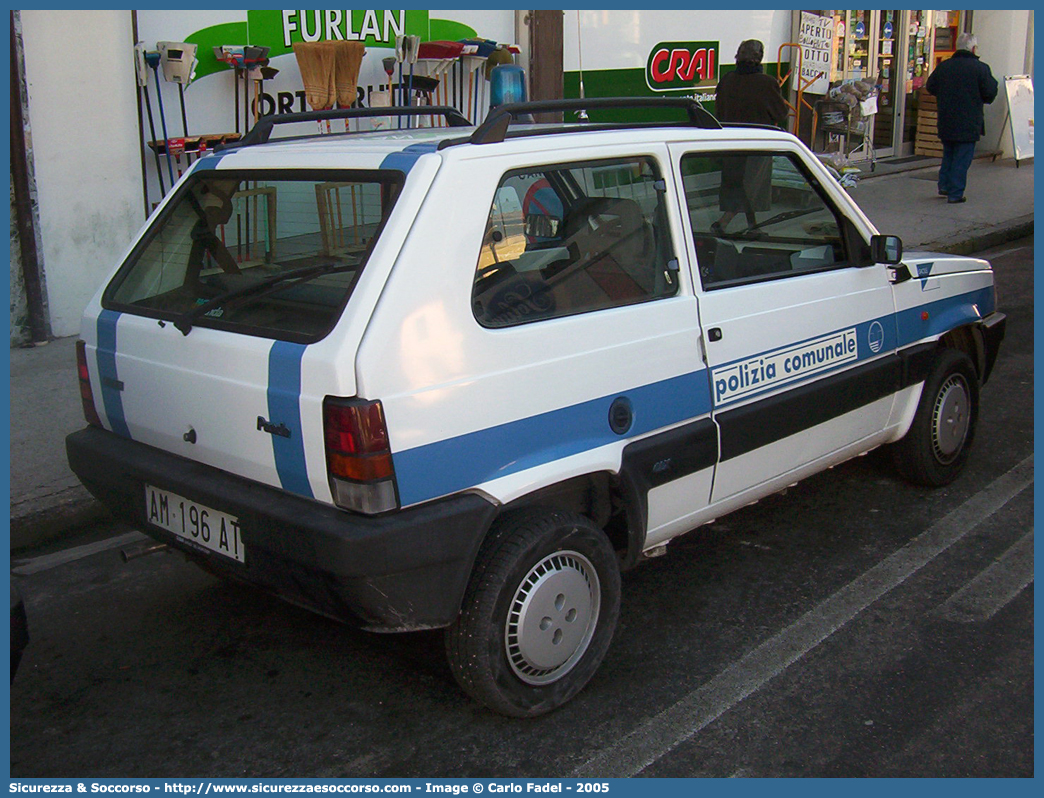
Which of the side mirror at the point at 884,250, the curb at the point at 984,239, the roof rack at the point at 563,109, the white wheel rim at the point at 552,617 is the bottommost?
the white wheel rim at the point at 552,617

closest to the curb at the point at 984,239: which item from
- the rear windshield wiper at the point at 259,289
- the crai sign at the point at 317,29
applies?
the crai sign at the point at 317,29

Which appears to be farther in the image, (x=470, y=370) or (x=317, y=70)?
(x=317, y=70)

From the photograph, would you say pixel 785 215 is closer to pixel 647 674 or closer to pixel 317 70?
pixel 647 674

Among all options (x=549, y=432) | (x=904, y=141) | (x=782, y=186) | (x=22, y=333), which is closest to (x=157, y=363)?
(x=549, y=432)

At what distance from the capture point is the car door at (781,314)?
3592 mm

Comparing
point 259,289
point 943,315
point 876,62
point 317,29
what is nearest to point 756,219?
point 943,315

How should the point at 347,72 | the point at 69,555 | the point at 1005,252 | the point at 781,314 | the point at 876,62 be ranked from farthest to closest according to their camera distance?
the point at 876,62 → the point at 1005,252 → the point at 347,72 → the point at 69,555 → the point at 781,314

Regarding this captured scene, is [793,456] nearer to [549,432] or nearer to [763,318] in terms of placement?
[763,318]

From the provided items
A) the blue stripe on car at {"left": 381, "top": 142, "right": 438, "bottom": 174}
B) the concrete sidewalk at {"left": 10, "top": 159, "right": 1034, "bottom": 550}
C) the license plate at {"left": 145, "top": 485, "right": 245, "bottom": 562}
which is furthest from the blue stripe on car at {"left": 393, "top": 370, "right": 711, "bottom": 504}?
the concrete sidewalk at {"left": 10, "top": 159, "right": 1034, "bottom": 550}

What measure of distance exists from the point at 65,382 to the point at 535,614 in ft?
14.0

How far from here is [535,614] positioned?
3.07m

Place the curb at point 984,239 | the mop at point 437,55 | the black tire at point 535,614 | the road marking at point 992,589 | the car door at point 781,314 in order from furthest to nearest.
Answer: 1. the curb at point 984,239
2. the mop at point 437,55
3. the road marking at point 992,589
4. the car door at point 781,314
5. the black tire at point 535,614

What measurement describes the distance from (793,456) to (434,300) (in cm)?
172

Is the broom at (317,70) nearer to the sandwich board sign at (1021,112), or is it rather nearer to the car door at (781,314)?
the car door at (781,314)
